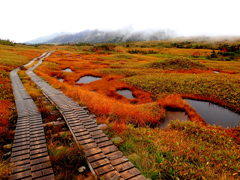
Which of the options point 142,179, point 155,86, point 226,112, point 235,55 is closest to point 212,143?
point 142,179

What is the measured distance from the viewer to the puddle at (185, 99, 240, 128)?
1492 centimetres

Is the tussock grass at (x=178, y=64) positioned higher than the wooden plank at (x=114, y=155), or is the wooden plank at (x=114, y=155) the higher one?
the tussock grass at (x=178, y=64)

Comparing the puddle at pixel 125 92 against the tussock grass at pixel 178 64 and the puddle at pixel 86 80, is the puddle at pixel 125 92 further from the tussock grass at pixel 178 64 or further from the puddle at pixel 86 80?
the tussock grass at pixel 178 64

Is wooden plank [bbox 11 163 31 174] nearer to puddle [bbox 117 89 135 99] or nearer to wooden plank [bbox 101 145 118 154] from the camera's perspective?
wooden plank [bbox 101 145 118 154]

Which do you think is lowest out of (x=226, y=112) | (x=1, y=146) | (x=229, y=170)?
(x=226, y=112)

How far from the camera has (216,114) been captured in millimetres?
16828

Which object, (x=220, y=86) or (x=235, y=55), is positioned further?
(x=235, y=55)

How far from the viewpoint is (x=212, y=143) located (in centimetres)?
1015

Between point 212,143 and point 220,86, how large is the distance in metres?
16.8

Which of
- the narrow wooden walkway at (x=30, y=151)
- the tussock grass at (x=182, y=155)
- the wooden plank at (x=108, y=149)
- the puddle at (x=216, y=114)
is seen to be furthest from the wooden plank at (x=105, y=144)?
the puddle at (x=216, y=114)

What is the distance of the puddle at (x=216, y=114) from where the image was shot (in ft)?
49.0

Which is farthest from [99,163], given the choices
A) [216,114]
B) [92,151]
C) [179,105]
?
[216,114]

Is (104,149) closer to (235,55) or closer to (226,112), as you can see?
(226,112)

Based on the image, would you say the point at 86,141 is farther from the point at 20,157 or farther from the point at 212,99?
the point at 212,99
